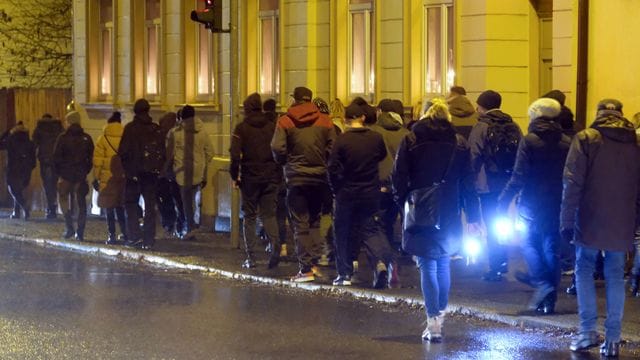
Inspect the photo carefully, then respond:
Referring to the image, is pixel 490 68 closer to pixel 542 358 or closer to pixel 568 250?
pixel 568 250

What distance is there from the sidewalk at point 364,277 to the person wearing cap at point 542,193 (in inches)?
11.8

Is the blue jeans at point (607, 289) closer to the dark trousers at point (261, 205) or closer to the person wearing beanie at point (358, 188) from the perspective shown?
the person wearing beanie at point (358, 188)

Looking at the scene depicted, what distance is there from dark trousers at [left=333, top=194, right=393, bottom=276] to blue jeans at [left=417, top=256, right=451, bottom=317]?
244cm

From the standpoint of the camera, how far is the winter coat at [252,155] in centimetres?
1411

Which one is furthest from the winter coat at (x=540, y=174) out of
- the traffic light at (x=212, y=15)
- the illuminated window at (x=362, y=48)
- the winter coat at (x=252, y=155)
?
the illuminated window at (x=362, y=48)

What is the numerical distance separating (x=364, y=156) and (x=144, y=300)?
2482 mm

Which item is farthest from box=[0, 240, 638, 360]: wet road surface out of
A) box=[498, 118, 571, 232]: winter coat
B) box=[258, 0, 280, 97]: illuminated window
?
box=[258, 0, 280, 97]: illuminated window

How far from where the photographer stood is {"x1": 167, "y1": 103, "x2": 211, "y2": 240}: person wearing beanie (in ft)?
58.6

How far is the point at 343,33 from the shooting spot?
19.2 m

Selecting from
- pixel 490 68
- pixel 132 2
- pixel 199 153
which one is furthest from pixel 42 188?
pixel 490 68

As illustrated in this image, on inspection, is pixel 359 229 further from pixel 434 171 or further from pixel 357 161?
pixel 434 171

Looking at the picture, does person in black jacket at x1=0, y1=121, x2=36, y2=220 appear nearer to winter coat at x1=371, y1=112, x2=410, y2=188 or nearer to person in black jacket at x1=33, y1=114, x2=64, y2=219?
person in black jacket at x1=33, y1=114, x2=64, y2=219

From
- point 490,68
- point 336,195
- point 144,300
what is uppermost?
point 490,68

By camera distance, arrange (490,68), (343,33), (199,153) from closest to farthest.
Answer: (490,68), (199,153), (343,33)
